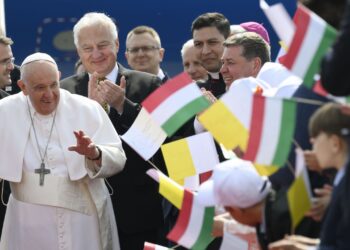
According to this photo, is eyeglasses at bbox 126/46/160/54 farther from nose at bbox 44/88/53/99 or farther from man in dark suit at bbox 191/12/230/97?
nose at bbox 44/88/53/99

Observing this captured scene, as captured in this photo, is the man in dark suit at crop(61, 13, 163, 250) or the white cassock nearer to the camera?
the white cassock

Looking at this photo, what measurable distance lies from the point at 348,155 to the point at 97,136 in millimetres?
2672

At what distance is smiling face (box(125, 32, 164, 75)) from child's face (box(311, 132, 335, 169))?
4.90 meters

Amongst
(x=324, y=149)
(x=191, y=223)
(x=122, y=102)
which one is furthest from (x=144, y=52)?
(x=324, y=149)

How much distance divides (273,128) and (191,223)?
896 millimetres

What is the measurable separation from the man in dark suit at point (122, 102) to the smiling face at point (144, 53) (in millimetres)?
1736

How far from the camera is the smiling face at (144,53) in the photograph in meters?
8.27

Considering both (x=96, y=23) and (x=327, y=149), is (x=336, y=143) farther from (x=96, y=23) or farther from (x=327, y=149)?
(x=96, y=23)

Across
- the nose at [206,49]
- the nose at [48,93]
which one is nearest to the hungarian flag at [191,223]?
the nose at [48,93]

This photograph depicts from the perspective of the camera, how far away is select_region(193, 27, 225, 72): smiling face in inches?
269

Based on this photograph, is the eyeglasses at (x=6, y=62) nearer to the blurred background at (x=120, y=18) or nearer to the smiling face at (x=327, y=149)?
the smiling face at (x=327, y=149)

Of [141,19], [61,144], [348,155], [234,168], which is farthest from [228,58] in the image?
[141,19]

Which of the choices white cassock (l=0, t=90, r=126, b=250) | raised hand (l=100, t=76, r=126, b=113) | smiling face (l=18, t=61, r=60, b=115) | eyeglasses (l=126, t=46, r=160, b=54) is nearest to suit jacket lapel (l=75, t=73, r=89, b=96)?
raised hand (l=100, t=76, r=126, b=113)

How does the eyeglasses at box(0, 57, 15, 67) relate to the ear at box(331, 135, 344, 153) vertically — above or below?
above
